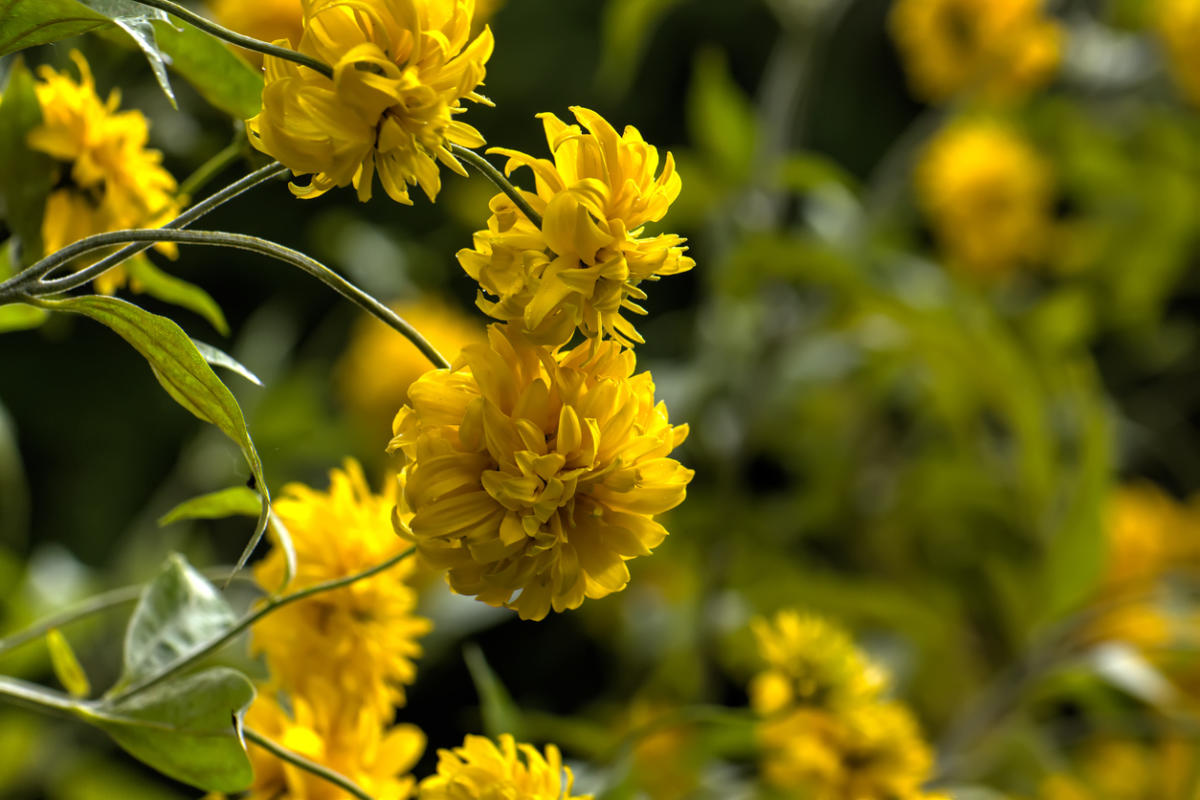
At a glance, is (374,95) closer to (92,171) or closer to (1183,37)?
(92,171)

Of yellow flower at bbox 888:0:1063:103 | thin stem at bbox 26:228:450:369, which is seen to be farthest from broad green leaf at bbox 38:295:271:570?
yellow flower at bbox 888:0:1063:103

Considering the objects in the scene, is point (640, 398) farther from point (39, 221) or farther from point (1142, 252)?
point (1142, 252)

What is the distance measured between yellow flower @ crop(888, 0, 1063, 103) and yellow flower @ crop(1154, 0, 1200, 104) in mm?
108

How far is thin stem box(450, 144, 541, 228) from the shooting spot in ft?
0.64

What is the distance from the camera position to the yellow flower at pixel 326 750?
0.91 feet

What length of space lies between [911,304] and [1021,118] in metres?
0.45

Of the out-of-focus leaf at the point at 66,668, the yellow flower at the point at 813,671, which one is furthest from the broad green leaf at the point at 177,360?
the yellow flower at the point at 813,671

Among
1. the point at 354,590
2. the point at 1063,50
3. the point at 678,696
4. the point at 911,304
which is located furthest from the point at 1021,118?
the point at 354,590

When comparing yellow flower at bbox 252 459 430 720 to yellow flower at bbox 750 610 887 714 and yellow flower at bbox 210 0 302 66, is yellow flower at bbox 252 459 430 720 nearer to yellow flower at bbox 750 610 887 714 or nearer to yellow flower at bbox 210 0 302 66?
yellow flower at bbox 750 610 887 714

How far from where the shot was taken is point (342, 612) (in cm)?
29

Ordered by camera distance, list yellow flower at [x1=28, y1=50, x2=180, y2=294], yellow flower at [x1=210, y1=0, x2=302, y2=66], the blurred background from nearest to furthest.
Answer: yellow flower at [x1=28, y1=50, x2=180, y2=294] → yellow flower at [x1=210, y1=0, x2=302, y2=66] → the blurred background

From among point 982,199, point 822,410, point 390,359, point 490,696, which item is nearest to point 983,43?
point 982,199

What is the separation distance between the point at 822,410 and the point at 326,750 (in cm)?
64

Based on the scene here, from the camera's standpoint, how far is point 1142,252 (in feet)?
3.01
